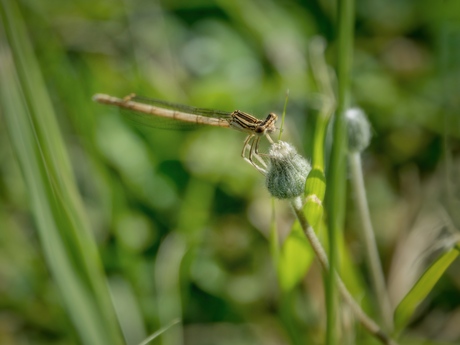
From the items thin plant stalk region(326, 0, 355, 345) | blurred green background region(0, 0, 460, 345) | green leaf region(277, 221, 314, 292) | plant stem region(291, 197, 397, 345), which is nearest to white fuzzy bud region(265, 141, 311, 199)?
plant stem region(291, 197, 397, 345)

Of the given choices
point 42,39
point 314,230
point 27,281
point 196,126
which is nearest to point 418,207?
point 196,126

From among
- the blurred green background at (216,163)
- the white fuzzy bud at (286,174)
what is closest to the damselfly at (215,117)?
the white fuzzy bud at (286,174)

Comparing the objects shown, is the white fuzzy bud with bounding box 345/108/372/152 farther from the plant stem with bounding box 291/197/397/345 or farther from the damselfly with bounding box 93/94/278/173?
the plant stem with bounding box 291/197/397/345

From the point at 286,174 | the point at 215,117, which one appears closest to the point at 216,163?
the point at 215,117

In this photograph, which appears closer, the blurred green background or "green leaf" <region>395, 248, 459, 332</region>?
"green leaf" <region>395, 248, 459, 332</region>

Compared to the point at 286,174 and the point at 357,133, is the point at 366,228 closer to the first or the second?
the point at 357,133

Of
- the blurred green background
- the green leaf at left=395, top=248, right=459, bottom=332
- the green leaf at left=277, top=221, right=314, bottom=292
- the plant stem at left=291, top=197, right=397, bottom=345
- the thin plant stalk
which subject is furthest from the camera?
the blurred green background
